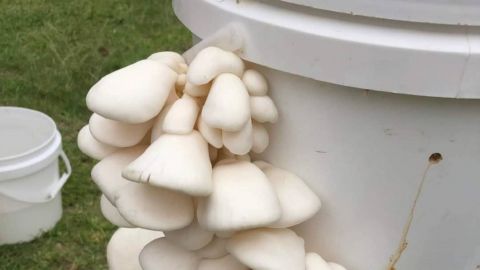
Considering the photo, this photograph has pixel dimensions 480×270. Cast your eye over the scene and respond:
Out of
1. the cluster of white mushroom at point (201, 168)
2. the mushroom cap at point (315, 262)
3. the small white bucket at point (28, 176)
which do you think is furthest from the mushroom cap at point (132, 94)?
the small white bucket at point (28, 176)

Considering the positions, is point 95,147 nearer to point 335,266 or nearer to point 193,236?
point 193,236

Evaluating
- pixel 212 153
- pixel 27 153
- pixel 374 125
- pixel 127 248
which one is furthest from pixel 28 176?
pixel 374 125

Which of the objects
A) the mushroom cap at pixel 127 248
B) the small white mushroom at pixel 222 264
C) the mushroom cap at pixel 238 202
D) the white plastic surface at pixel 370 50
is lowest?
the mushroom cap at pixel 127 248

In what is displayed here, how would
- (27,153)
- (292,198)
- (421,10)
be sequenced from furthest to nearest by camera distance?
(27,153)
(292,198)
(421,10)

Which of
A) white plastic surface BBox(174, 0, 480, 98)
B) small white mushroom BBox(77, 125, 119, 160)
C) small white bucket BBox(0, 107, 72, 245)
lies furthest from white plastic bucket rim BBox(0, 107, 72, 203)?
white plastic surface BBox(174, 0, 480, 98)

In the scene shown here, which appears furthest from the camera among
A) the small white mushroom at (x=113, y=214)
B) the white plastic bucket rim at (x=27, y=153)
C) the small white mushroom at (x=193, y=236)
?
the white plastic bucket rim at (x=27, y=153)

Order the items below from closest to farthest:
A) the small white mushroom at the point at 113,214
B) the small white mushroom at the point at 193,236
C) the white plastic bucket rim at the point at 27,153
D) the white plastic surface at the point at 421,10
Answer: the white plastic surface at the point at 421,10, the small white mushroom at the point at 193,236, the small white mushroom at the point at 113,214, the white plastic bucket rim at the point at 27,153

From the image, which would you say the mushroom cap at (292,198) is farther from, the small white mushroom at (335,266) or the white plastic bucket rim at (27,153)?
the white plastic bucket rim at (27,153)

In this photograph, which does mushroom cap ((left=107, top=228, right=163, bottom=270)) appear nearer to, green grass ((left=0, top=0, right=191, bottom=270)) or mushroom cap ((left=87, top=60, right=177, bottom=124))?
mushroom cap ((left=87, top=60, right=177, bottom=124))

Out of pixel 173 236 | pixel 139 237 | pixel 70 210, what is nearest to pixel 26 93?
pixel 70 210
